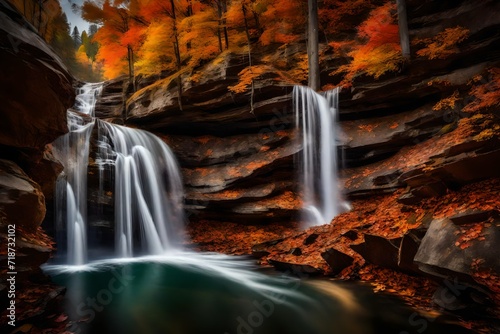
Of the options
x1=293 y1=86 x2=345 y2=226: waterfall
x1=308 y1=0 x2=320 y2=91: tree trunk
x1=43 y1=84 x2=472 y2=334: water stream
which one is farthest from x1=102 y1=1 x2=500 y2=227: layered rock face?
x1=43 y1=84 x2=472 y2=334: water stream

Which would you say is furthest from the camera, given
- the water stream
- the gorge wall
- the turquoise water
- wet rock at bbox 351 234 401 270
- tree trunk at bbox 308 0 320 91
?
tree trunk at bbox 308 0 320 91

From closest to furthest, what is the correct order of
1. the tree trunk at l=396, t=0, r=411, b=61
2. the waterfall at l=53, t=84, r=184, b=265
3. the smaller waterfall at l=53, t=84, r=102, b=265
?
the smaller waterfall at l=53, t=84, r=102, b=265, the waterfall at l=53, t=84, r=184, b=265, the tree trunk at l=396, t=0, r=411, b=61

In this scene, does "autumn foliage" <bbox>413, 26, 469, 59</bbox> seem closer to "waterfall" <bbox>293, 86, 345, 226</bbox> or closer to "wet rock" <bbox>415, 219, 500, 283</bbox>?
"waterfall" <bbox>293, 86, 345, 226</bbox>

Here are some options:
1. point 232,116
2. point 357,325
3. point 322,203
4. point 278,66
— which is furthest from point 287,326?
point 278,66

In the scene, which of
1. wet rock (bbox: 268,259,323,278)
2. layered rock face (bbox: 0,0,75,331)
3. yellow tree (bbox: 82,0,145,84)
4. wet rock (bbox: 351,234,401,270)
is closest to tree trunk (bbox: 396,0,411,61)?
wet rock (bbox: 351,234,401,270)

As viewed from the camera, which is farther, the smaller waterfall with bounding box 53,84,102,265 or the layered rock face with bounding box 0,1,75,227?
the smaller waterfall with bounding box 53,84,102,265

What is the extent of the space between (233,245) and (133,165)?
577 cm

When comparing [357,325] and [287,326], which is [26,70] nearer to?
[287,326]

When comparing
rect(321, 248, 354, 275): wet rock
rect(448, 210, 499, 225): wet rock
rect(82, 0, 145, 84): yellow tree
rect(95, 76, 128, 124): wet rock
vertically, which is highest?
rect(82, 0, 145, 84): yellow tree

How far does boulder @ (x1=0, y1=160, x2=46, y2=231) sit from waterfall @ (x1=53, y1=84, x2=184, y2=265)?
14.6 ft

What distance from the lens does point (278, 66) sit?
45.2 feet

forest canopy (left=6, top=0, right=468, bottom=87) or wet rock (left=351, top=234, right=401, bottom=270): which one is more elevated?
forest canopy (left=6, top=0, right=468, bottom=87)

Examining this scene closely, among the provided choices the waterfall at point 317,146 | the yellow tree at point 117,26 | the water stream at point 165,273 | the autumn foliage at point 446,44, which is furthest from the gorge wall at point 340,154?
the yellow tree at point 117,26

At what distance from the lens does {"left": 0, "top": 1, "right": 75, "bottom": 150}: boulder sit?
4.60 meters
